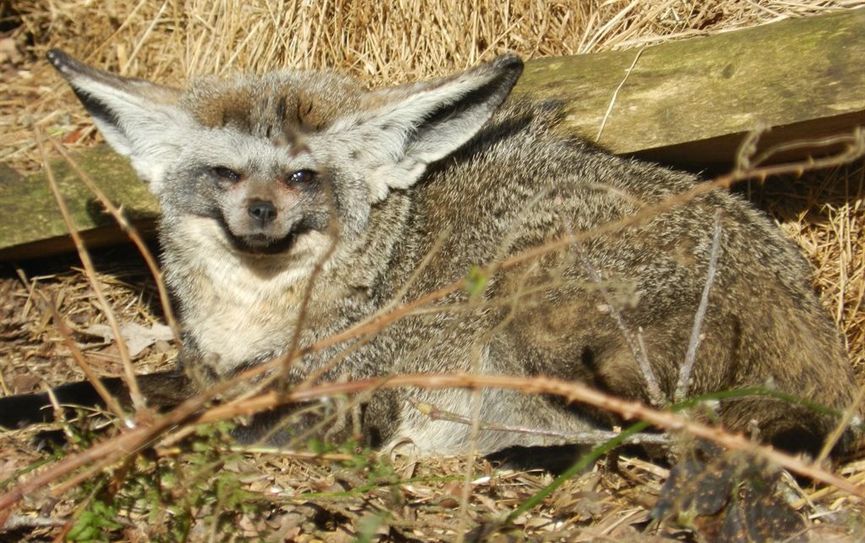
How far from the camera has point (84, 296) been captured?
6039mm

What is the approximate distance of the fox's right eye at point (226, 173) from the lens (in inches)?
182

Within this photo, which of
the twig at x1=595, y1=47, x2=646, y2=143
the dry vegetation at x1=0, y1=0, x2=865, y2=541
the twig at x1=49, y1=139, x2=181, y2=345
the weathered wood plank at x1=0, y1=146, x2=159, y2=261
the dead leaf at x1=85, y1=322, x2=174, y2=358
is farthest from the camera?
the dead leaf at x1=85, y1=322, x2=174, y2=358

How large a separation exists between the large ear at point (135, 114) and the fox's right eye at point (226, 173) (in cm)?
30

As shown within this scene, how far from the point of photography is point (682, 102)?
5.17 m

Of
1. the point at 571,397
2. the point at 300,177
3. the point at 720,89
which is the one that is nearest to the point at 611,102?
the point at 720,89

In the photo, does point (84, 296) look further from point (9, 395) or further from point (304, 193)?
point (304, 193)

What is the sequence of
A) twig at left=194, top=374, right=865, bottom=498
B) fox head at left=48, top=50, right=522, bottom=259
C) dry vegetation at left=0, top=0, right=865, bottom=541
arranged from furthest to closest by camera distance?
fox head at left=48, top=50, right=522, bottom=259
dry vegetation at left=0, top=0, right=865, bottom=541
twig at left=194, top=374, right=865, bottom=498

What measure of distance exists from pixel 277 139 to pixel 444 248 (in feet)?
3.35

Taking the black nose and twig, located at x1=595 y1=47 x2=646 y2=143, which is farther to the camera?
twig, located at x1=595 y1=47 x2=646 y2=143

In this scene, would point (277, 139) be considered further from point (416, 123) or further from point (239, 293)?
point (239, 293)

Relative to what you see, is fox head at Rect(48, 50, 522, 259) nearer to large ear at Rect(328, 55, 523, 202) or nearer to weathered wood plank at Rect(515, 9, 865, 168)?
large ear at Rect(328, 55, 523, 202)

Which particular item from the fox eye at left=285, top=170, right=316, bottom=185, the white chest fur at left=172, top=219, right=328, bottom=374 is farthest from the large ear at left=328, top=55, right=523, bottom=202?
the white chest fur at left=172, top=219, right=328, bottom=374

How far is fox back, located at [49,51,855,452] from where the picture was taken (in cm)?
432

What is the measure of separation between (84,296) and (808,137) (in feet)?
14.2
